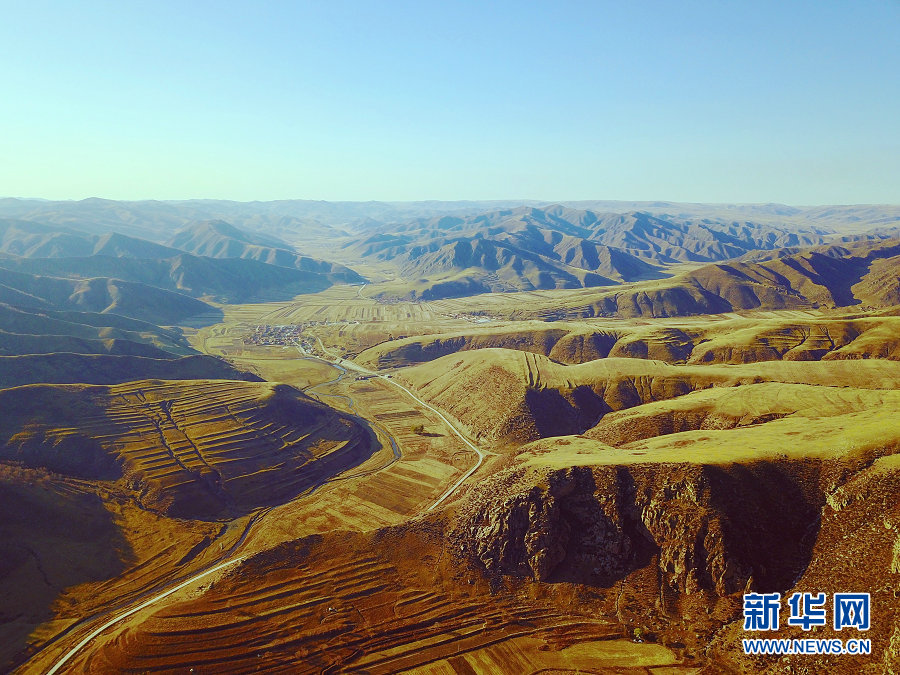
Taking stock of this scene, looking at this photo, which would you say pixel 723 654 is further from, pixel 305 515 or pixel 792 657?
pixel 305 515

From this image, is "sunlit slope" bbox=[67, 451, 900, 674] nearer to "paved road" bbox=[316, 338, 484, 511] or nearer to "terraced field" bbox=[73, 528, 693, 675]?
"terraced field" bbox=[73, 528, 693, 675]

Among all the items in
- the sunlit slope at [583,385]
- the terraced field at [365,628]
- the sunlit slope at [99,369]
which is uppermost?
the sunlit slope at [99,369]

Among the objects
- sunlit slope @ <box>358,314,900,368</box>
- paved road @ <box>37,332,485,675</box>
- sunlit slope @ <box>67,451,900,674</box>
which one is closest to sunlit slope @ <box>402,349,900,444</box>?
paved road @ <box>37,332,485,675</box>

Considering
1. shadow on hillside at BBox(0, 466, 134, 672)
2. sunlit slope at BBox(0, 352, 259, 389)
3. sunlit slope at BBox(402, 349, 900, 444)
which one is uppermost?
sunlit slope at BBox(0, 352, 259, 389)

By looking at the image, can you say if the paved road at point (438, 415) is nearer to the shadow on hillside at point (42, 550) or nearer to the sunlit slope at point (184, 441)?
the sunlit slope at point (184, 441)

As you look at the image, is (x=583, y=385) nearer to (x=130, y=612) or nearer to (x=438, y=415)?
(x=438, y=415)

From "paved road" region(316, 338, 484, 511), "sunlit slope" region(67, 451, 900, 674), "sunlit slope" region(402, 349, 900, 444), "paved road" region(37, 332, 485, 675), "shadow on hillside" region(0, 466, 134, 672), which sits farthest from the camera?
"sunlit slope" region(402, 349, 900, 444)

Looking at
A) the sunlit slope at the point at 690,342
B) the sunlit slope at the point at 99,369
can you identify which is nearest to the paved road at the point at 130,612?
the sunlit slope at the point at 99,369
